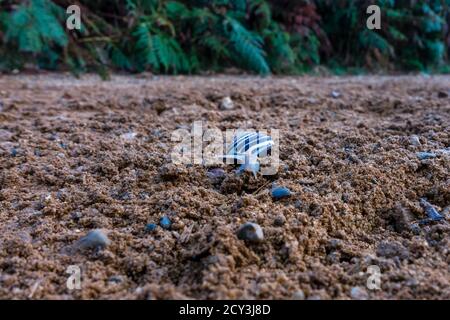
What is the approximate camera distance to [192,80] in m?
5.34

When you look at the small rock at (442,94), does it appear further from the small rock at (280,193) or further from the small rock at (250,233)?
the small rock at (250,233)

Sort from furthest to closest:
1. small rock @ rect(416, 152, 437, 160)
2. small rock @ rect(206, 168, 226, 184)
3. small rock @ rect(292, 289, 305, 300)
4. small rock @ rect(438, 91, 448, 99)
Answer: small rock @ rect(438, 91, 448, 99) → small rock @ rect(416, 152, 437, 160) → small rock @ rect(206, 168, 226, 184) → small rock @ rect(292, 289, 305, 300)

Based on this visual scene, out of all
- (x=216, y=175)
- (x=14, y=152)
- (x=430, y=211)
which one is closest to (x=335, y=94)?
(x=216, y=175)

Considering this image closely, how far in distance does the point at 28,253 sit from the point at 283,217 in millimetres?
878

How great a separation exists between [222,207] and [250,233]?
0.33 m

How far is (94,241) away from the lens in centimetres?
183

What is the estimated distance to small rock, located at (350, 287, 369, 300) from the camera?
1.57 m

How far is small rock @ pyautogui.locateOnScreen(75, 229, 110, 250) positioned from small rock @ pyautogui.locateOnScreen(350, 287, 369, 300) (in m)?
0.82

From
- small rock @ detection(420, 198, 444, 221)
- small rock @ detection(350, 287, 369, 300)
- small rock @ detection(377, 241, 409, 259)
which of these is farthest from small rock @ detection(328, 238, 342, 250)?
small rock @ detection(420, 198, 444, 221)

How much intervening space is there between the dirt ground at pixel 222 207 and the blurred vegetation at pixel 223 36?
197 cm

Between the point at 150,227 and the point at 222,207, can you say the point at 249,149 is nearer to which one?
the point at 222,207

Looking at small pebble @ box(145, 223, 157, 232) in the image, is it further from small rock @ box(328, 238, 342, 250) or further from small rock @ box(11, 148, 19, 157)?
small rock @ box(11, 148, 19, 157)

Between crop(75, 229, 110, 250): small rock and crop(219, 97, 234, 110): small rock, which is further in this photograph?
crop(219, 97, 234, 110): small rock

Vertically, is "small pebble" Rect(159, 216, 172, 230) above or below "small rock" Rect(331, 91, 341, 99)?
below
